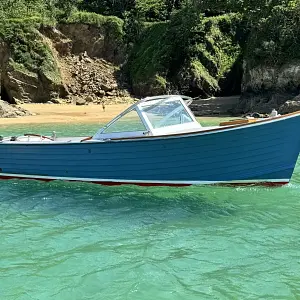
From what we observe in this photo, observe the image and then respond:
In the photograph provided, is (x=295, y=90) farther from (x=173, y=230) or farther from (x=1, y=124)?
(x=173, y=230)

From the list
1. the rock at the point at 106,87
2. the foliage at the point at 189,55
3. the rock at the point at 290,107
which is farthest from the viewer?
the rock at the point at 106,87

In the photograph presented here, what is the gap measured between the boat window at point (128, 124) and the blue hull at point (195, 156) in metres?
0.52

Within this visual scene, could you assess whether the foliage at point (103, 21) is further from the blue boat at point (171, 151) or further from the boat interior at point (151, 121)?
the boat interior at point (151, 121)

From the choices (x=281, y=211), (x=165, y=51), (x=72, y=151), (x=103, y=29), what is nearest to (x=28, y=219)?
(x=72, y=151)

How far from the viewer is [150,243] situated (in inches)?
256

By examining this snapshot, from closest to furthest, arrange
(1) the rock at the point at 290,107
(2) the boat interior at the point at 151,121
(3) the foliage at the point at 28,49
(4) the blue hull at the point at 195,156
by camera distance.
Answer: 1. (4) the blue hull at the point at 195,156
2. (2) the boat interior at the point at 151,121
3. (1) the rock at the point at 290,107
4. (3) the foliage at the point at 28,49

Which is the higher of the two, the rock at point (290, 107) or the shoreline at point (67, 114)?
the rock at point (290, 107)

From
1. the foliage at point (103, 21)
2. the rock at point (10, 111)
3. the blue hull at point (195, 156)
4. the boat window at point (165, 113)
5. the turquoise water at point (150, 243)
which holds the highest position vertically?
the foliage at point (103, 21)

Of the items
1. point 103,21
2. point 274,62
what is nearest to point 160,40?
point 103,21

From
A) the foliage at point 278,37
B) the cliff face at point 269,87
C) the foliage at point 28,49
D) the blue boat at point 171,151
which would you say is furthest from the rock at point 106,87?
the blue boat at point 171,151

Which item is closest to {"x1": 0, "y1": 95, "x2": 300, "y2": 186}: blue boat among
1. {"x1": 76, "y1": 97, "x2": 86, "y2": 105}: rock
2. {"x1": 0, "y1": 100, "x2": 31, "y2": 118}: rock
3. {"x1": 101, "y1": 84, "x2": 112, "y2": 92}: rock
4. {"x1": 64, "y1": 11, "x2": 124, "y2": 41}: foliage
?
{"x1": 0, "y1": 100, "x2": 31, "y2": 118}: rock

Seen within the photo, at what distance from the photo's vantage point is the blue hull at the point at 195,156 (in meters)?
8.34

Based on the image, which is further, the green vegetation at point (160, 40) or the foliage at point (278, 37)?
the green vegetation at point (160, 40)

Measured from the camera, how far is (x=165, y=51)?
3784 cm
